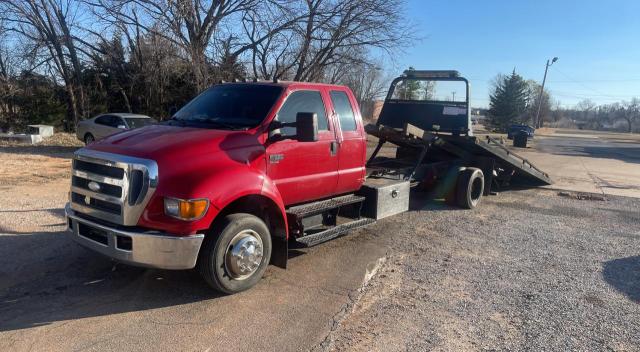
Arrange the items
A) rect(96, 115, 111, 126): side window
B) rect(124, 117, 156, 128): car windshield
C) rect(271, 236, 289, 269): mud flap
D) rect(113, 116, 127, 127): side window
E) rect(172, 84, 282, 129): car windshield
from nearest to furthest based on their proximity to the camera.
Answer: rect(271, 236, 289, 269): mud flap → rect(172, 84, 282, 129): car windshield → rect(113, 116, 127, 127): side window → rect(124, 117, 156, 128): car windshield → rect(96, 115, 111, 126): side window

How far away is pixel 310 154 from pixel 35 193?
6.33m

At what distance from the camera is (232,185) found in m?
4.46

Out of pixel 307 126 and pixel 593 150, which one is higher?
pixel 307 126

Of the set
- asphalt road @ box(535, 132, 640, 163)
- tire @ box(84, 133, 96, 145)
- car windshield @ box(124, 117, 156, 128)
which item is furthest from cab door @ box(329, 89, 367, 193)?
asphalt road @ box(535, 132, 640, 163)

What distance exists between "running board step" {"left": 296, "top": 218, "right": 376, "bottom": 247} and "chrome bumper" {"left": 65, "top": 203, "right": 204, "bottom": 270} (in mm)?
1371

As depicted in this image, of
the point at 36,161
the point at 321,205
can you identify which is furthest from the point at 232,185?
the point at 36,161

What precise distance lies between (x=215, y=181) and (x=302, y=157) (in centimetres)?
134

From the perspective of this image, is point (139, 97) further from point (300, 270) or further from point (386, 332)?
point (386, 332)

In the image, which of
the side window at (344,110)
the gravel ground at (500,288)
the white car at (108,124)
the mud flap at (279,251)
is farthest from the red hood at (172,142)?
the white car at (108,124)

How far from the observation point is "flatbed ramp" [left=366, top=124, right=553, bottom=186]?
28.7 ft

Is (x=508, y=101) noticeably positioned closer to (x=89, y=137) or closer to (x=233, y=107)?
(x=89, y=137)

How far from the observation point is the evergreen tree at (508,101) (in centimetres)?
6038

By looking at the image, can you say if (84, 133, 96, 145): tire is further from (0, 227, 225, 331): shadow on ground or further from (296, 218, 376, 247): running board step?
(296, 218, 376, 247): running board step

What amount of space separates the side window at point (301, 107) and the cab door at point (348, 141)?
0.71ft
